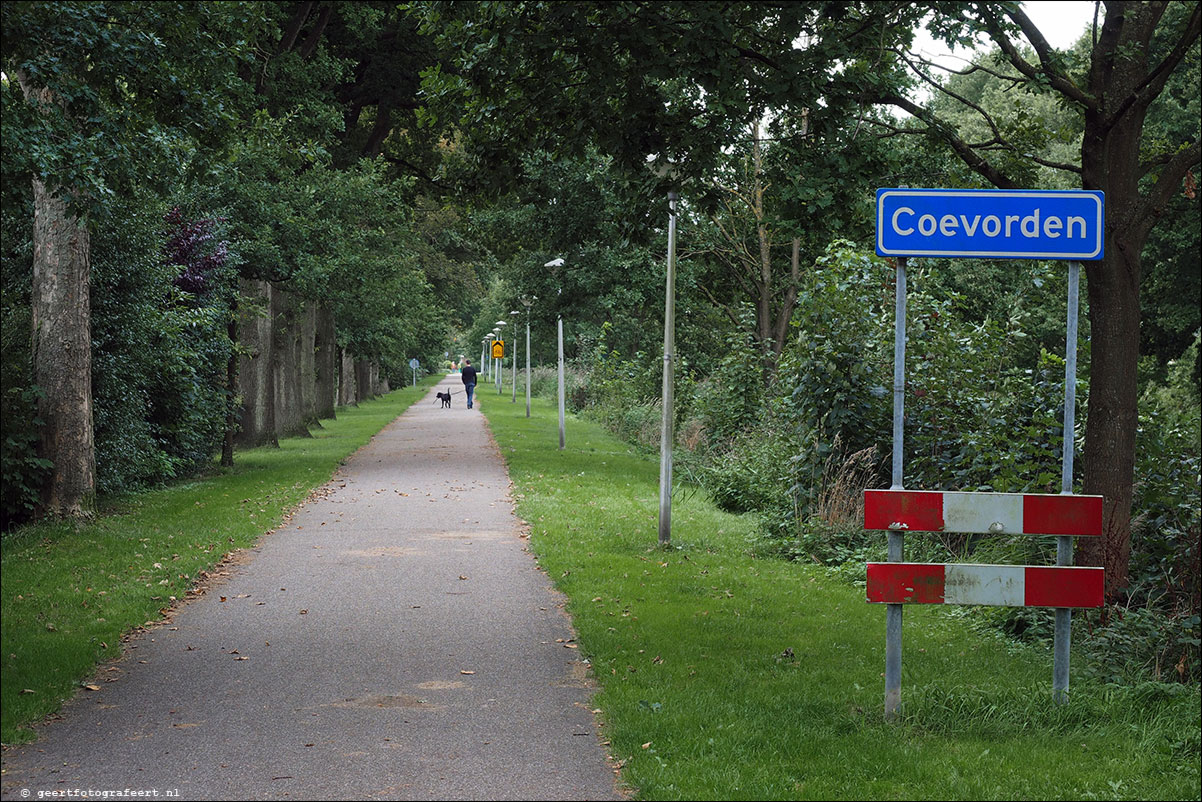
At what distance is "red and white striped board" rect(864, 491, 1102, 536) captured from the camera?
604 cm

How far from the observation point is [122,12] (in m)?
8.09

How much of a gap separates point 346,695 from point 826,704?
2748 millimetres

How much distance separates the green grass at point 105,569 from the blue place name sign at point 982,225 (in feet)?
17.0

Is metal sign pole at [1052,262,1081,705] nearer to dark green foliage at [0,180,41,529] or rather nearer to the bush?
the bush

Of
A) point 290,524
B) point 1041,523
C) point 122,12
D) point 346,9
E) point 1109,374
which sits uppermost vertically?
point 346,9

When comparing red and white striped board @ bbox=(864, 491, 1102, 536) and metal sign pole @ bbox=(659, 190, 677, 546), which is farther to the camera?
metal sign pole @ bbox=(659, 190, 677, 546)

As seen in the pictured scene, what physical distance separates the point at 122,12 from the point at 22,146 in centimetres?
129

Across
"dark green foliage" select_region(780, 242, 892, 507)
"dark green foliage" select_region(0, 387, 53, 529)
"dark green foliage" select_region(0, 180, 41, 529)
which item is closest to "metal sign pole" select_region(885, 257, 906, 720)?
"dark green foliage" select_region(780, 242, 892, 507)

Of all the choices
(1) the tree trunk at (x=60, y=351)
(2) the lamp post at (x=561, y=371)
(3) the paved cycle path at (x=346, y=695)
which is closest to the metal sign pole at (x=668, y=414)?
(3) the paved cycle path at (x=346, y=695)

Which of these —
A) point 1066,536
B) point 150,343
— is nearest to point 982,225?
point 1066,536

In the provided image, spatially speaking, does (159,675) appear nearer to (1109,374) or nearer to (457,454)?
(1109,374)

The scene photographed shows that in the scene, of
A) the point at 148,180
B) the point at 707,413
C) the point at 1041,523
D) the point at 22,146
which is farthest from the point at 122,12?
the point at 707,413

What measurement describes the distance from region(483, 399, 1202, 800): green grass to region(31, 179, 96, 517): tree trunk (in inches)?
226

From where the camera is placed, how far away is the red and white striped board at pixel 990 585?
19.9 ft
